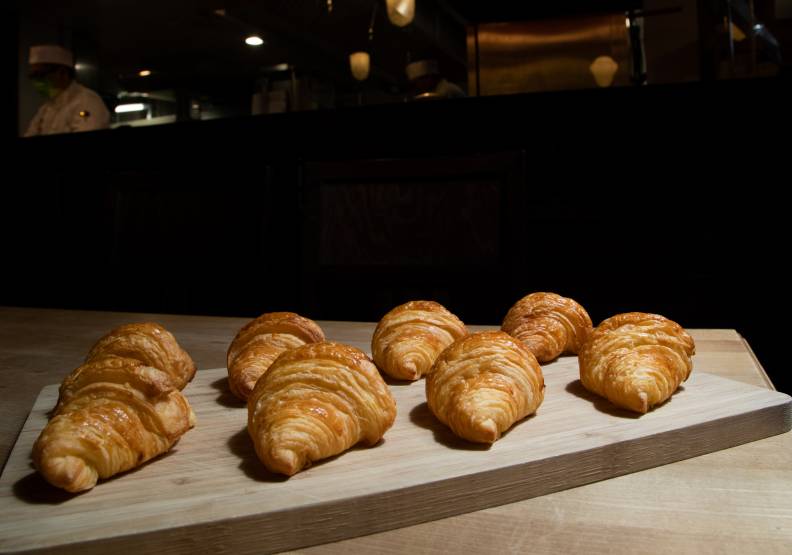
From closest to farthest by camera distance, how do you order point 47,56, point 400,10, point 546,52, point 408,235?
point 408,235 → point 400,10 → point 47,56 → point 546,52

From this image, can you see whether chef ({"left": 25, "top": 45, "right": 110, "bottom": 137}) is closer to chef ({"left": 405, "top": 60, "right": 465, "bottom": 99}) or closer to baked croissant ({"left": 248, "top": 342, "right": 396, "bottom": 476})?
chef ({"left": 405, "top": 60, "right": 465, "bottom": 99})

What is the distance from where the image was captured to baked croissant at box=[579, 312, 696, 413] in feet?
2.14

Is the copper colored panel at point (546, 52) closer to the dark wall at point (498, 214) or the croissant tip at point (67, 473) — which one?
the dark wall at point (498, 214)

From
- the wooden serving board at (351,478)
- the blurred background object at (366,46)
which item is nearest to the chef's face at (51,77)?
the blurred background object at (366,46)

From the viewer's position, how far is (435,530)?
0.46 metres

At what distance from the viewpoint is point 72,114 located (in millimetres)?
4254

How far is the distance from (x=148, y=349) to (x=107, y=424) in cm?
26

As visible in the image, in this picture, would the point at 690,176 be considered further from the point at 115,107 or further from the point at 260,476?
the point at 115,107

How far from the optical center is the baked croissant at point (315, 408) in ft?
1.69

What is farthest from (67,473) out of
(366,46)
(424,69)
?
(366,46)

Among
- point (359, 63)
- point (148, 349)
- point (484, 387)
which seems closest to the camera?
point (484, 387)

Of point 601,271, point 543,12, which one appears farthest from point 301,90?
point 601,271

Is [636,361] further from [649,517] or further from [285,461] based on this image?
[285,461]

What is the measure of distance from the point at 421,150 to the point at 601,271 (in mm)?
790
